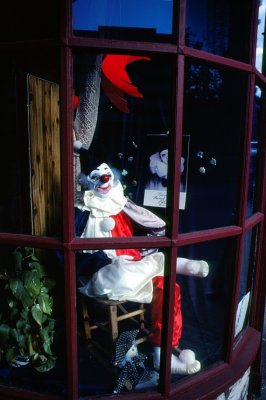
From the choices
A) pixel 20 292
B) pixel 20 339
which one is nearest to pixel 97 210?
pixel 20 292

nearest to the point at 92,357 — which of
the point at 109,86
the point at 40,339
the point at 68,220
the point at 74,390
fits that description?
the point at 40,339

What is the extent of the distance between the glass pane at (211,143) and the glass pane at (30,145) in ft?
3.49

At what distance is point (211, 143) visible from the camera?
2.86 metres

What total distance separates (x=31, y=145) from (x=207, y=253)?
1.68 metres

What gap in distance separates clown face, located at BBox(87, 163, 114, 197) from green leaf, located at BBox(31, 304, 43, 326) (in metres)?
0.81

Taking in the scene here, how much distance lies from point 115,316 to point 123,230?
0.57 metres

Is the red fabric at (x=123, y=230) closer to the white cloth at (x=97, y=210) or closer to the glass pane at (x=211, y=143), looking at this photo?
the white cloth at (x=97, y=210)

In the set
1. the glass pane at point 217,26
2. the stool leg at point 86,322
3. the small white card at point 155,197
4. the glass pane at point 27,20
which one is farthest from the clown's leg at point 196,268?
the glass pane at point 27,20

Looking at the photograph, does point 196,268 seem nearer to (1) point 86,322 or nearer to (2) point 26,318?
(1) point 86,322

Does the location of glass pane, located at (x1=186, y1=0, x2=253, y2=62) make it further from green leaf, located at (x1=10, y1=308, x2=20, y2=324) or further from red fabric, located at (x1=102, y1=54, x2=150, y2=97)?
A: green leaf, located at (x1=10, y1=308, x2=20, y2=324)

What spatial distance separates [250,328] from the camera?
7.13 ft

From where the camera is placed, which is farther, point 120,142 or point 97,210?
point 120,142

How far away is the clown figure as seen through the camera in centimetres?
206

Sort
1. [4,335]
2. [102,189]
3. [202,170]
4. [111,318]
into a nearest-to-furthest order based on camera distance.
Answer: [4,335], [111,318], [102,189], [202,170]
